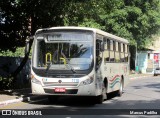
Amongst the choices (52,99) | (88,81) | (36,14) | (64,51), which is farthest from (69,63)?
(36,14)

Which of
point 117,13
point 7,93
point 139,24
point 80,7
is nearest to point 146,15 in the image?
point 139,24

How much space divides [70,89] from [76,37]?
6.90 ft

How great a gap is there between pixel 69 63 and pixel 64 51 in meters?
0.59

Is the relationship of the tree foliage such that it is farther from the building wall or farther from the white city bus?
the building wall

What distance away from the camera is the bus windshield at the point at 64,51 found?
1598cm

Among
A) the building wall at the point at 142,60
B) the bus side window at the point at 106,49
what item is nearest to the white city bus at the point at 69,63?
the bus side window at the point at 106,49

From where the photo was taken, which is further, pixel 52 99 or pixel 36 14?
pixel 36 14

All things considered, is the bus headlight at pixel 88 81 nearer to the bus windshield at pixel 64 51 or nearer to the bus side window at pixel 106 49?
the bus windshield at pixel 64 51

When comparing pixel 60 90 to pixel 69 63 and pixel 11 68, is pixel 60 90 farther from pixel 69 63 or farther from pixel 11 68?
pixel 11 68

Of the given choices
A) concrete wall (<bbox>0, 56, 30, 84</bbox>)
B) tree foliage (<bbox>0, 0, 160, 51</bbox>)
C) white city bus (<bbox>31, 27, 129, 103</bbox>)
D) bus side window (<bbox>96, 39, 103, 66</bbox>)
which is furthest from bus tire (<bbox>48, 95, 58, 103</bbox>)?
concrete wall (<bbox>0, 56, 30, 84</bbox>)

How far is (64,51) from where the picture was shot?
53.4ft

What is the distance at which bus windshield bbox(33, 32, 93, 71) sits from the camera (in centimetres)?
1598

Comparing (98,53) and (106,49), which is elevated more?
(106,49)

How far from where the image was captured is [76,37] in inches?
645
